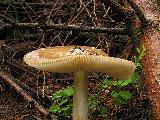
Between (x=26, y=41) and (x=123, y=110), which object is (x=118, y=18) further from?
(x=123, y=110)

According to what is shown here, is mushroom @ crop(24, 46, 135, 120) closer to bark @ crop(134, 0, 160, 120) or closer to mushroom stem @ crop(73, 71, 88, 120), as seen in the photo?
mushroom stem @ crop(73, 71, 88, 120)

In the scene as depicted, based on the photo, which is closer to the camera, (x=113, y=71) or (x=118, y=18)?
(x=113, y=71)

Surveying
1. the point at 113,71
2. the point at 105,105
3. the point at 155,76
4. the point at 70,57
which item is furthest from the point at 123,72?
the point at 105,105

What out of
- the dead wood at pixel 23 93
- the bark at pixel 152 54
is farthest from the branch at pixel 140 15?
the dead wood at pixel 23 93

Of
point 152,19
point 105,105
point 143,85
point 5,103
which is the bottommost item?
point 5,103

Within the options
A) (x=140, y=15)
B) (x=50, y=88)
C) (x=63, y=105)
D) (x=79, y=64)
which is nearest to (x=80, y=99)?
(x=79, y=64)

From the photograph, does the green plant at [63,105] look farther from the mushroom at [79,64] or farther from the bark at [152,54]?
the bark at [152,54]

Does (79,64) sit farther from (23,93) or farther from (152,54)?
(23,93)
